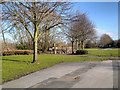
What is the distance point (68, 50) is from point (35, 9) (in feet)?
94.4

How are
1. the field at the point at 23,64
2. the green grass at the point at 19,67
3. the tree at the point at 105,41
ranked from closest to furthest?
1. the green grass at the point at 19,67
2. the field at the point at 23,64
3. the tree at the point at 105,41

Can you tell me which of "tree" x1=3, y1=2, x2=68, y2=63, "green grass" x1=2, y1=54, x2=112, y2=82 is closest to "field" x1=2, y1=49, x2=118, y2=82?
"green grass" x1=2, y1=54, x2=112, y2=82

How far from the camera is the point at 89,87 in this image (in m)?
9.58

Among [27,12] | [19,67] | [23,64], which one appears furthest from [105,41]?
[19,67]

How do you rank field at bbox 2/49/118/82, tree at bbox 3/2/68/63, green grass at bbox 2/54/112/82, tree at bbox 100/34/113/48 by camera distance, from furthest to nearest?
tree at bbox 100/34/113/48 → tree at bbox 3/2/68/63 → field at bbox 2/49/118/82 → green grass at bbox 2/54/112/82

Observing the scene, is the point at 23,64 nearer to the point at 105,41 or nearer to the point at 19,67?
the point at 19,67

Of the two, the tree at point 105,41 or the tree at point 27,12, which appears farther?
the tree at point 105,41

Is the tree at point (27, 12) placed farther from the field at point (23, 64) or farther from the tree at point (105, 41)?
the tree at point (105, 41)

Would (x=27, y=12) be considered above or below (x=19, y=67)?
above

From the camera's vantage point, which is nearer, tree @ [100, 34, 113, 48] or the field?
the field

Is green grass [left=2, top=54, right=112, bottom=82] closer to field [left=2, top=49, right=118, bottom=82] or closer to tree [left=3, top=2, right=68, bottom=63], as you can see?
field [left=2, top=49, right=118, bottom=82]

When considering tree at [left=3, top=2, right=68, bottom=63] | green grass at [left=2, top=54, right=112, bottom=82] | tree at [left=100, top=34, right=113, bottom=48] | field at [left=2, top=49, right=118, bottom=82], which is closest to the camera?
green grass at [left=2, top=54, right=112, bottom=82]

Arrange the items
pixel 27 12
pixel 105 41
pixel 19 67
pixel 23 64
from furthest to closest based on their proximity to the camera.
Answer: pixel 105 41
pixel 27 12
pixel 23 64
pixel 19 67

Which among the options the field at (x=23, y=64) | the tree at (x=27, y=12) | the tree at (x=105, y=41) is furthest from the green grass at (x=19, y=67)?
the tree at (x=105, y=41)
